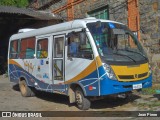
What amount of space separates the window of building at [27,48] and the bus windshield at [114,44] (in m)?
3.34

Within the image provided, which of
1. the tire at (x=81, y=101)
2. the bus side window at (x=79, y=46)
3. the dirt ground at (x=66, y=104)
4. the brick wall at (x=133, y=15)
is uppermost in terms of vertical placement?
the brick wall at (x=133, y=15)

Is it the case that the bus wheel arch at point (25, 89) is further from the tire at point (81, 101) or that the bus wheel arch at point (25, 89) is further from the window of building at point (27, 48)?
the tire at point (81, 101)

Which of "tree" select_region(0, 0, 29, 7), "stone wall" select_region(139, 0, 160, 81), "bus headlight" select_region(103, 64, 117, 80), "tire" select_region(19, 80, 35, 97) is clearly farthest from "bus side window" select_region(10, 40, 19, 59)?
"tree" select_region(0, 0, 29, 7)

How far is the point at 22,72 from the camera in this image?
1291cm

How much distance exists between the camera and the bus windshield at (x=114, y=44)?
9.09 metres

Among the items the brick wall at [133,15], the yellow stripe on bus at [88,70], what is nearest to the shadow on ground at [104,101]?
the yellow stripe on bus at [88,70]

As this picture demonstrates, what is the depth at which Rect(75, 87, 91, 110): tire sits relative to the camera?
9406 millimetres

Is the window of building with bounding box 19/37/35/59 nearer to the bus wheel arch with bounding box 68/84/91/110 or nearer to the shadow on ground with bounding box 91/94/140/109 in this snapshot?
the bus wheel arch with bounding box 68/84/91/110

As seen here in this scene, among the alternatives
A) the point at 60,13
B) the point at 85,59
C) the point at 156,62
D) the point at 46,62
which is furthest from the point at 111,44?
the point at 60,13

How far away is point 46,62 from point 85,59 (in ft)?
6.87

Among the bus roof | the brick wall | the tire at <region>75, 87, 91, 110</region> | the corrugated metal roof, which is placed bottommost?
the tire at <region>75, 87, 91, 110</region>

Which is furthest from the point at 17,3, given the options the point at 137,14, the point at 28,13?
the point at 137,14

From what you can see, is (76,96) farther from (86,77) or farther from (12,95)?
(12,95)

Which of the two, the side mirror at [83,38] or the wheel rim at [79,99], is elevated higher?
the side mirror at [83,38]
